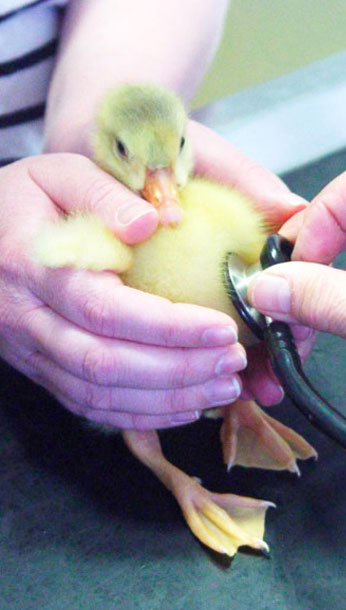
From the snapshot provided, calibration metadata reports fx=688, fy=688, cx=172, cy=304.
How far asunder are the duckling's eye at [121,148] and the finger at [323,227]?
0.55 feet

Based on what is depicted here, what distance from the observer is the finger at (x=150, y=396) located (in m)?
0.56

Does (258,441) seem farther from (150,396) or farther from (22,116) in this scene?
(22,116)

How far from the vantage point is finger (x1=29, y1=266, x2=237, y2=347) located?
505 millimetres

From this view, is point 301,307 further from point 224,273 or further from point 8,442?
point 8,442

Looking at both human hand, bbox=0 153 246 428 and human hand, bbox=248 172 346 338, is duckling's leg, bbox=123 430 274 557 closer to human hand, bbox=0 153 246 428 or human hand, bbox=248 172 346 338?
human hand, bbox=0 153 246 428

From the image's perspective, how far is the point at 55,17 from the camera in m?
0.85

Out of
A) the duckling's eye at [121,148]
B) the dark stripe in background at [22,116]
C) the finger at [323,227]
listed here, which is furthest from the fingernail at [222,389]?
the dark stripe in background at [22,116]

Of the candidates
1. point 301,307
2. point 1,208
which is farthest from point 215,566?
point 1,208

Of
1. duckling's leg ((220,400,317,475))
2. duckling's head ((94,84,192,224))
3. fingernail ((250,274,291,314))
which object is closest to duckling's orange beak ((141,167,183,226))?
duckling's head ((94,84,192,224))

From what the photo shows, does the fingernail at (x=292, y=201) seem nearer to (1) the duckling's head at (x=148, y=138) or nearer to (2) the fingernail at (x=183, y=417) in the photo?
(1) the duckling's head at (x=148, y=138)

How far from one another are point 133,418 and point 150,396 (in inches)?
1.7

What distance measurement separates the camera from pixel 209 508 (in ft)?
1.91

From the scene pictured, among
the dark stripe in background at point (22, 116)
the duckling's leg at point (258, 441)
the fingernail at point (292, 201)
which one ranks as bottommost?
the duckling's leg at point (258, 441)

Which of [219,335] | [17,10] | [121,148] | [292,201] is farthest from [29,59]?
[219,335]
